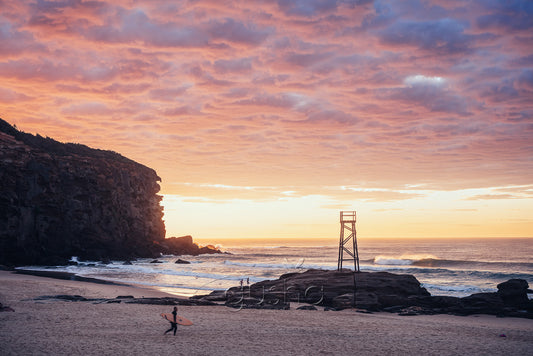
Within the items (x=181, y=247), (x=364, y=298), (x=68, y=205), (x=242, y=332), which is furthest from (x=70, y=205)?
(x=242, y=332)

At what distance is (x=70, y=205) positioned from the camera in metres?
67.1

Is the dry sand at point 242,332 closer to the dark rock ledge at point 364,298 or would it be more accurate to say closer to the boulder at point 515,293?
the dark rock ledge at point 364,298

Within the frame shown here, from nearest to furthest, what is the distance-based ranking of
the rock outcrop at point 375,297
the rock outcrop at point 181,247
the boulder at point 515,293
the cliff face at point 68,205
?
1. the rock outcrop at point 375,297
2. the boulder at point 515,293
3. the cliff face at point 68,205
4. the rock outcrop at point 181,247

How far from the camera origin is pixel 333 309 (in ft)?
90.8

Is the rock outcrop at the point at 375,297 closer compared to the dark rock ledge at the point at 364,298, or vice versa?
the dark rock ledge at the point at 364,298

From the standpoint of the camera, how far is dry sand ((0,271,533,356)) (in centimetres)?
1547

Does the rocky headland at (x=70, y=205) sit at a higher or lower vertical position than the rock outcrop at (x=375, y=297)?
higher

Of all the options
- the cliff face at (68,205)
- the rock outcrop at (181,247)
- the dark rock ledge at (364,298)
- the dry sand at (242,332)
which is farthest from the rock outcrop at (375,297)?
the rock outcrop at (181,247)

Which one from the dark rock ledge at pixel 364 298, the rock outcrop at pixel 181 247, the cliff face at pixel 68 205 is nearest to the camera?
the dark rock ledge at pixel 364 298

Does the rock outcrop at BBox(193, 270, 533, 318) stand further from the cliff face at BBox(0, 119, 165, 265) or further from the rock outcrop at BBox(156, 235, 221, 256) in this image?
the rock outcrop at BBox(156, 235, 221, 256)

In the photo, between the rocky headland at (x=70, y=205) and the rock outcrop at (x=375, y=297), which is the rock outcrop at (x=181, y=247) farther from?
the rock outcrop at (x=375, y=297)

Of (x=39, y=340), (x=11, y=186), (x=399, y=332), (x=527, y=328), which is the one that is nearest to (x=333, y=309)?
(x=399, y=332)

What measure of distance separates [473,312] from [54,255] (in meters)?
58.5

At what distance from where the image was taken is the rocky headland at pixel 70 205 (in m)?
57.5
